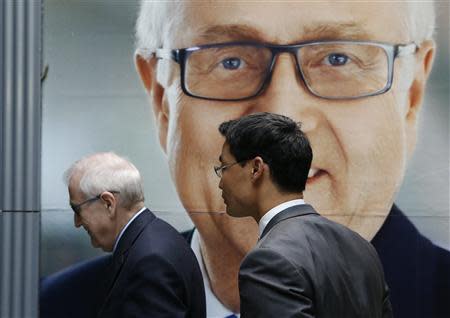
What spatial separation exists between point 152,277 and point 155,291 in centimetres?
5

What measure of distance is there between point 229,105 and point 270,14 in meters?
→ 0.51

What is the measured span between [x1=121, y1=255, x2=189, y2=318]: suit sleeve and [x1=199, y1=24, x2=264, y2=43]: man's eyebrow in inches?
64.7

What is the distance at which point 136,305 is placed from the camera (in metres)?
3.31

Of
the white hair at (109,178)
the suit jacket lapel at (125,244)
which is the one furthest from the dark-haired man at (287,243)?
the white hair at (109,178)

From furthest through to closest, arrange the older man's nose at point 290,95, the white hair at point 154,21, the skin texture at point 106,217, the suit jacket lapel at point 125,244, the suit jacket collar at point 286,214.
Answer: the white hair at point 154,21 < the older man's nose at point 290,95 < the skin texture at point 106,217 < the suit jacket lapel at point 125,244 < the suit jacket collar at point 286,214

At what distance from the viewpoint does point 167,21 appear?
4734 millimetres

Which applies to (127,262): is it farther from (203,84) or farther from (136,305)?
(203,84)

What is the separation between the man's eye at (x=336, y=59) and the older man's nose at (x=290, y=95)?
0.59 feet

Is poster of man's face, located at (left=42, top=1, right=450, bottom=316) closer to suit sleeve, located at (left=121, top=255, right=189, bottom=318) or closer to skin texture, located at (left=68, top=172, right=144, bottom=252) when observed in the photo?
skin texture, located at (left=68, top=172, right=144, bottom=252)

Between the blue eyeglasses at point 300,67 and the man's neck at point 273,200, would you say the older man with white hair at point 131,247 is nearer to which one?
the man's neck at point 273,200

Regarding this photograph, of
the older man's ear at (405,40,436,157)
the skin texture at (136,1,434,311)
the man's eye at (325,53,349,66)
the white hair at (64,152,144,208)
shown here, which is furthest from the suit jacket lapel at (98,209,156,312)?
the older man's ear at (405,40,436,157)

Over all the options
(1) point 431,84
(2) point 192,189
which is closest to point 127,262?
(2) point 192,189

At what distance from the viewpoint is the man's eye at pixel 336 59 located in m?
4.66

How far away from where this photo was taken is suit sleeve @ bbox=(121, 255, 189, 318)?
329 centimetres
